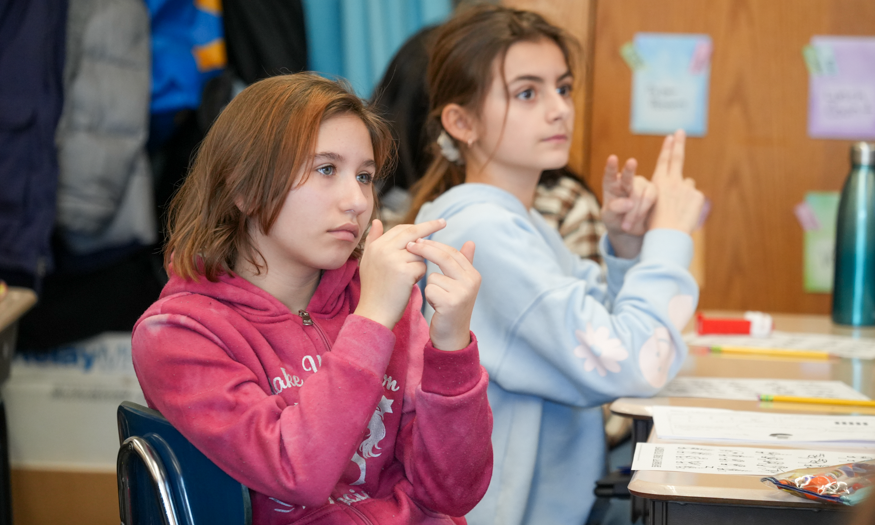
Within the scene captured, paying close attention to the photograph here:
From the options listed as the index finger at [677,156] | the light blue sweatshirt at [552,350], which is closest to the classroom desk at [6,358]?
the light blue sweatshirt at [552,350]

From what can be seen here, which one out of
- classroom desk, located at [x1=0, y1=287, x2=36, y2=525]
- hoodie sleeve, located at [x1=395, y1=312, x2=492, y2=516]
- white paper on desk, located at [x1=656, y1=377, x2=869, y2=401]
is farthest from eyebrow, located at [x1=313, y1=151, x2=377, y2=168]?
classroom desk, located at [x1=0, y1=287, x2=36, y2=525]

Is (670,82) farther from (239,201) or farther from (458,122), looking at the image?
(239,201)

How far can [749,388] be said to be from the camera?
121cm

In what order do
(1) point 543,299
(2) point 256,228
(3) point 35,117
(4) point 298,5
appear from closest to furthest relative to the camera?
(2) point 256,228 < (1) point 543,299 < (3) point 35,117 < (4) point 298,5

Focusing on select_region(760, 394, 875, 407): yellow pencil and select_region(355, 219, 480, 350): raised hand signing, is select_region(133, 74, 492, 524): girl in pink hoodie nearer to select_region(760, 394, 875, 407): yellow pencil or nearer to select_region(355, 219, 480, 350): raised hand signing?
select_region(355, 219, 480, 350): raised hand signing

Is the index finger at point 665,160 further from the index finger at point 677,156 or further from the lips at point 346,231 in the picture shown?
the lips at point 346,231

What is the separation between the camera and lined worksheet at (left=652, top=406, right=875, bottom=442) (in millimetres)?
958

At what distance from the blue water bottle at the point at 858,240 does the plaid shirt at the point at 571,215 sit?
0.54 m

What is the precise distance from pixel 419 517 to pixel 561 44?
0.87 metres

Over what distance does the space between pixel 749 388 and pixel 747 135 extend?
151 cm

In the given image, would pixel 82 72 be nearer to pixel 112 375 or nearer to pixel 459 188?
pixel 112 375

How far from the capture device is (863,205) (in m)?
1.67

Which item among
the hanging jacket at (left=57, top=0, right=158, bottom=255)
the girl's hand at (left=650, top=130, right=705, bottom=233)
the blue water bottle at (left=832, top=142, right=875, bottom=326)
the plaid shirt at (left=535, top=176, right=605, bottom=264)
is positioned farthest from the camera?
the hanging jacket at (left=57, top=0, right=158, bottom=255)

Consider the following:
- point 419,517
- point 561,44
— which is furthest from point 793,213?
point 419,517
